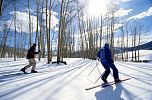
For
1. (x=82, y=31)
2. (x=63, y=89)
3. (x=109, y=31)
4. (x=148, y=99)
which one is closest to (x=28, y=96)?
(x=63, y=89)

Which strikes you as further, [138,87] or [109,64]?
[109,64]

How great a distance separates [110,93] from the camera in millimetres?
7816

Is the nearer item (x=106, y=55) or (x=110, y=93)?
(x=110, y=93)

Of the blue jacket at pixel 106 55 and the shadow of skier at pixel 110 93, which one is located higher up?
the blue jacket at pixel 106 55

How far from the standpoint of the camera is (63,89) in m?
8.52

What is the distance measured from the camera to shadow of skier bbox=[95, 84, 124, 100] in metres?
7.14

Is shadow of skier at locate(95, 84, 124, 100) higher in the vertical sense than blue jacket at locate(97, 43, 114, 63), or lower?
lower

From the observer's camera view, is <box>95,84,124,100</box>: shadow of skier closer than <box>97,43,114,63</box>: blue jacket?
Yes

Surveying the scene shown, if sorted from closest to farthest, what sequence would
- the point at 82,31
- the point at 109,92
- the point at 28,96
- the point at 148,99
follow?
the point at 148,99 < the point at 28,96 < the point at 109,92 < the point at 82,31

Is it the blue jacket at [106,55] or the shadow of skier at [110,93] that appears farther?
the blue jacket at [106,55]

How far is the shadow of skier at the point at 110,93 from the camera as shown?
714 cm

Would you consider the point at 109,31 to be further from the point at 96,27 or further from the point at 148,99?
the point at 148,99

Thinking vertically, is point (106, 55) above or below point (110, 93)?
above

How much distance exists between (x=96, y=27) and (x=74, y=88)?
37329mm
